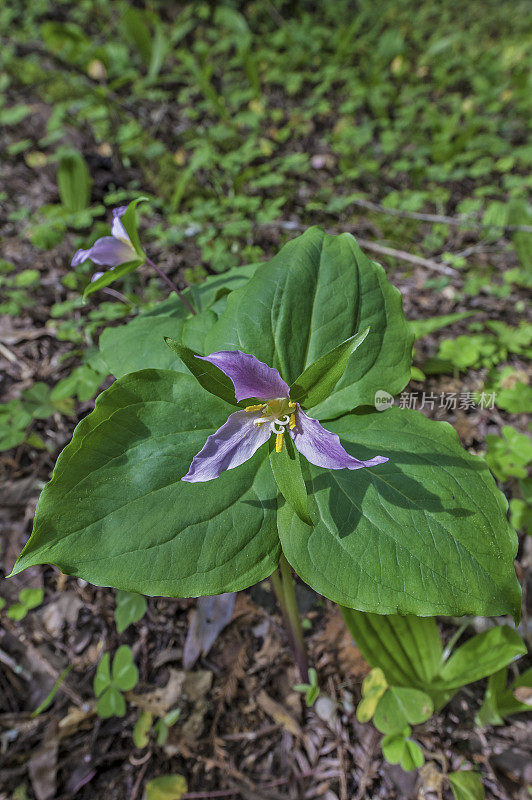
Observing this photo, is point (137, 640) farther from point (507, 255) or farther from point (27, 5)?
point (27, 5)

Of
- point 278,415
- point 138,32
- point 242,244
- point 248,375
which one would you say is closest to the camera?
point 248,375

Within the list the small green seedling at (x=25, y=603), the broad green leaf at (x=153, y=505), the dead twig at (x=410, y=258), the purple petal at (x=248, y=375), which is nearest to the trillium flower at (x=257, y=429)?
the purple petal at (x=248, y=375)

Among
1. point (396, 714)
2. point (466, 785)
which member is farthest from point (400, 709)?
point (466, 785)

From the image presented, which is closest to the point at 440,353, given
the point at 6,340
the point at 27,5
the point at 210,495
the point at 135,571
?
the point at 210,495

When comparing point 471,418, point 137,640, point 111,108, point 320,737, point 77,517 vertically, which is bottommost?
point 320,737

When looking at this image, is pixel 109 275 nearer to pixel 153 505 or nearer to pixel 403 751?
pixel 153 505

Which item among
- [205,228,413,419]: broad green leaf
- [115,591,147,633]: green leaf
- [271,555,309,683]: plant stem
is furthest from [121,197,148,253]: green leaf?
[115,591,147,633]: green leaf
